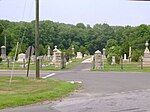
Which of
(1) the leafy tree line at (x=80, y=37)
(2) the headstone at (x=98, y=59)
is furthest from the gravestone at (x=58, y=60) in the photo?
(1) the leafy tree line at (x=80, y=37)

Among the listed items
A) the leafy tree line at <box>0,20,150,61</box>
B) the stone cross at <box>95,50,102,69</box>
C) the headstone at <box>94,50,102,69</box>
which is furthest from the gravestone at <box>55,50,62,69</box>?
the leafy tree line at <box>0,20,150,61</box>

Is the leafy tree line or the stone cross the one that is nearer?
the stone cross

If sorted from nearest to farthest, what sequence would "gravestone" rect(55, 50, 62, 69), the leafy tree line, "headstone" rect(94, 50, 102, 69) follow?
"gravestone" rect(55, 50, 62, 69), "headstone" rect(94, 50, 102, 69), the leafy tree line

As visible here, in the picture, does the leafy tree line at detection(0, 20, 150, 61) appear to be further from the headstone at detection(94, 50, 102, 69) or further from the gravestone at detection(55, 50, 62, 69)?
the gravestone at detection(55, 50, 62, 69)

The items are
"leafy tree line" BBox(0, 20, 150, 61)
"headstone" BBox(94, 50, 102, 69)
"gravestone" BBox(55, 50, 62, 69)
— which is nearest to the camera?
"gravestone" BBox(55, 50, 62, 69)

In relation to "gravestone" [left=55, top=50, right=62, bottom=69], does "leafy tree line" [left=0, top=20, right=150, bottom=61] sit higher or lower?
higher

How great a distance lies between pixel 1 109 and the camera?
11.4 meters

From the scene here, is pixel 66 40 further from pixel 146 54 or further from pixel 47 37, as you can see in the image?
pixel 146 54

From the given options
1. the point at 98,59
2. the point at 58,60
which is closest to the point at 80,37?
the point at 98,59

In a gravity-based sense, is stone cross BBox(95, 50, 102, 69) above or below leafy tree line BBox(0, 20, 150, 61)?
below

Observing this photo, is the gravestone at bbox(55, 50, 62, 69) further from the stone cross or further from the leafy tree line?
the leafy tree line

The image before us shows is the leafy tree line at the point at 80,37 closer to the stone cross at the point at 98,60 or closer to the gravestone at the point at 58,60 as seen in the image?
the stone cross at the point at 98,60

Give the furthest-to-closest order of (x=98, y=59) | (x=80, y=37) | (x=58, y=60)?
(x=80, y=37) < (x=98, y=59) < (x=58, y=60)

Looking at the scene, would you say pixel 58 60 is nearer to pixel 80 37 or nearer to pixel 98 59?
pixel 98 59
